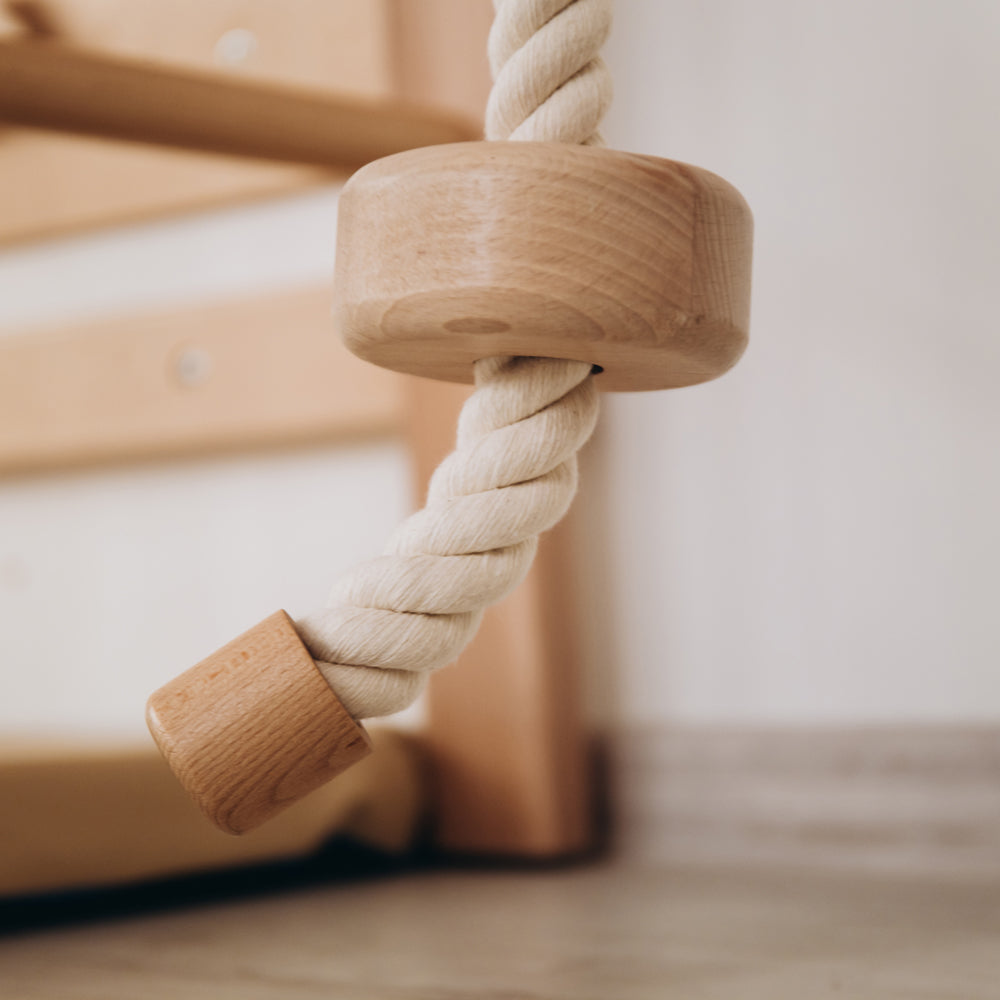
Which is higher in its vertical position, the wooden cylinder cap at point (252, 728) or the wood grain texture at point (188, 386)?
the wood grain texture at point (188, 386)

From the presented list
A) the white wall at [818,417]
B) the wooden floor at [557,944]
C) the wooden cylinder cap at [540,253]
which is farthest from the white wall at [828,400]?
the wooden cylinder cap at [540,253]

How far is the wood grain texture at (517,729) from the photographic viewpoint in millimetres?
685

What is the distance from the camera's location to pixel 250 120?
543mm

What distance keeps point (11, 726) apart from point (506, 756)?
Answer: 1.55 ft

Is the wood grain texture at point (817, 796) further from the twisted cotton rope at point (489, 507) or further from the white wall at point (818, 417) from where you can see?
the twisted cotton rope at point (489, 507)

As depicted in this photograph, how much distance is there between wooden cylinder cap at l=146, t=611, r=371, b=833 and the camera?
285 millimetres

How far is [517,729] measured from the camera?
69 centimetres

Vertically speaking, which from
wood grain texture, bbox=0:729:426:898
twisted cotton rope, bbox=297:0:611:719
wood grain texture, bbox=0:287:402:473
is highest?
wood grain texture, bbox=0:287:402:473

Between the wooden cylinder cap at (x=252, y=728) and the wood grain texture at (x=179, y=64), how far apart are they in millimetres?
511

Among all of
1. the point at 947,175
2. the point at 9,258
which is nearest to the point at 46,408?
the point at 9,258

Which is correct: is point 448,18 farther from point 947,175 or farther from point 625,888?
point 625,888

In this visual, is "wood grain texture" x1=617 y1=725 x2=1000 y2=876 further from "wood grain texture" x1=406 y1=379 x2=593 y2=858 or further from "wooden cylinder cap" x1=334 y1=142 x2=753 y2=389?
"wooden cylinder cap" x1=334 y1=142 x2=753 y2=389

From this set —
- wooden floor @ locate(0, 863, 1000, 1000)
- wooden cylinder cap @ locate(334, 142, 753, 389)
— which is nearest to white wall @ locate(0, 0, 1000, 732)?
wooden floor @ locate(0, 863, 1000, 1000)

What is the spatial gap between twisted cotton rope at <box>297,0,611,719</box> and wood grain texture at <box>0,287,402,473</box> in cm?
46
